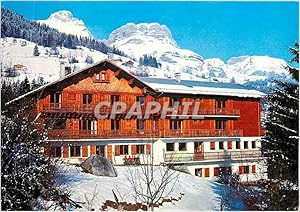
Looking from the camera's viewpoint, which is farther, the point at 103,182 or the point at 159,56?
the point at 159,56

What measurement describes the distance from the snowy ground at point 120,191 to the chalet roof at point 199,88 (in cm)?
290

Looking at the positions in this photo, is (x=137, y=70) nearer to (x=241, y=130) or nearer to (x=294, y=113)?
(x=241, y=130)

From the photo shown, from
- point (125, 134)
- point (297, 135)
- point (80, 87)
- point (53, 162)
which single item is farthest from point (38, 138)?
point (125, 134)

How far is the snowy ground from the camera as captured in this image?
7236 millimetres

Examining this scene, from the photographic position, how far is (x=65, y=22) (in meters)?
8.55

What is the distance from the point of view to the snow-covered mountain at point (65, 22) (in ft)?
25.9

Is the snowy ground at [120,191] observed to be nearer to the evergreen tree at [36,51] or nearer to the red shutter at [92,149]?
the red shutter at [92,149]

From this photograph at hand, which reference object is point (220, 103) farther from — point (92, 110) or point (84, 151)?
point (84, 151)

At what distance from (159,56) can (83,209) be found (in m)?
4.42

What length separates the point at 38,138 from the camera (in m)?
6.43

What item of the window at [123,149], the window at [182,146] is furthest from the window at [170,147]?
the window at [123,149]

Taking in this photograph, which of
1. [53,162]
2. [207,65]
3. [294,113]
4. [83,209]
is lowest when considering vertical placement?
[83,209]

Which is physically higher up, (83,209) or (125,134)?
(125,134)

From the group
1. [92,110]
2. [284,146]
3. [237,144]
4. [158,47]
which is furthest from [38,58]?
[284,146]
